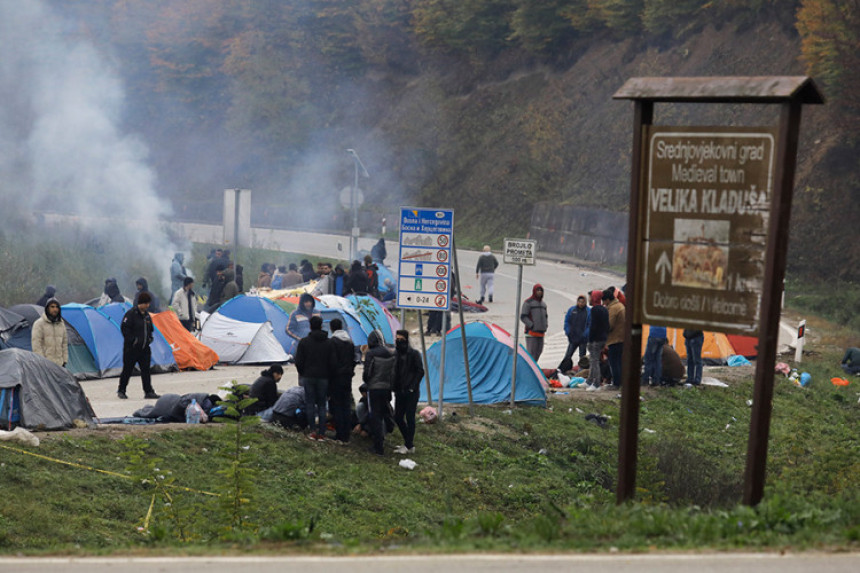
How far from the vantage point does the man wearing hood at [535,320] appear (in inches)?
752

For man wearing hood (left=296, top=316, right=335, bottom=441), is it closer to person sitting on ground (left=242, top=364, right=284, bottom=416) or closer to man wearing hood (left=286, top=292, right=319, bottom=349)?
person sitting on ground (left=242, top=364, right=284, bottom=416)

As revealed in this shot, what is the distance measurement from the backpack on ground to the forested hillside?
955 inches

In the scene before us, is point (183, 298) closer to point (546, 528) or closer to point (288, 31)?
point (546, 528)

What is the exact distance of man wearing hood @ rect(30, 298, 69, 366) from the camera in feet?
47.5

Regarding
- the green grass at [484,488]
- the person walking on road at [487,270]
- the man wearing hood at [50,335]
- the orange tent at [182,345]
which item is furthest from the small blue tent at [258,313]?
the person walking on road at [487,270]

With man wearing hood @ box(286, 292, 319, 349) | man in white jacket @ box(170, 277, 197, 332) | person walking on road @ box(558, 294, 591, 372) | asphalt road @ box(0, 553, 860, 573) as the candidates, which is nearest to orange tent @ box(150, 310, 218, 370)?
man in white jacket @ box(170, 277, 197, 332)

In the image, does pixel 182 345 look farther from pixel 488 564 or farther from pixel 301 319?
pixel 488 564

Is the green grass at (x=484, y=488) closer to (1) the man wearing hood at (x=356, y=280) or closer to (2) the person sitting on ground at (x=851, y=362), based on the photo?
(2) the person sitting on ground at (x=851, y=362)

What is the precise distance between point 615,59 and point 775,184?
150ft

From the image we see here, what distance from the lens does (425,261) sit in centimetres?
1527

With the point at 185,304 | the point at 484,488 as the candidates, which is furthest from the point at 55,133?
the point at 484,488

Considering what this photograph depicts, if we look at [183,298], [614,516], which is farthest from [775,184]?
[183,298]

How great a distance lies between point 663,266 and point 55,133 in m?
47.8

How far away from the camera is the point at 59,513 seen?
33.3 ft
